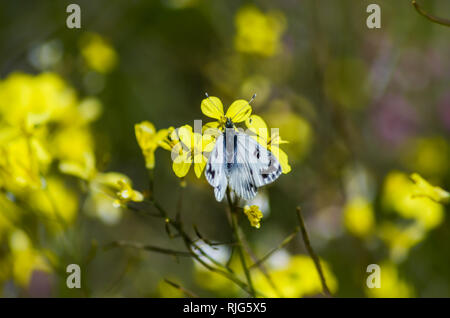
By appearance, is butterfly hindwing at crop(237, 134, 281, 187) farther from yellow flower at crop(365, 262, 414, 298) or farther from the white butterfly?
yellow flower at crop(365, 262, 414, 298)

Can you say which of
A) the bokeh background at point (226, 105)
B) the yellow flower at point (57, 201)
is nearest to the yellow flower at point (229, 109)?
the bokeh background at point (226, 105)

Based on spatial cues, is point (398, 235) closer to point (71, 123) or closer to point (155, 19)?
point (71, 123)

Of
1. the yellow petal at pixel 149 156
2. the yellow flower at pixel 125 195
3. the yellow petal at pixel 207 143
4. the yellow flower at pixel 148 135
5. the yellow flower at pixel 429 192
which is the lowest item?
the yellow flower at pixel 429 192

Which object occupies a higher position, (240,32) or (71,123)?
(240,32)

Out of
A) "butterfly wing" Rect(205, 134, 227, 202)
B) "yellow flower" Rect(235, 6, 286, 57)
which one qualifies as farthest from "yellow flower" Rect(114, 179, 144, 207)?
"yellow flower" Rect(235, 6, 286, 57)

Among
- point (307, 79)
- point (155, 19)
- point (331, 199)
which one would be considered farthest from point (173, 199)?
point (155, 19)

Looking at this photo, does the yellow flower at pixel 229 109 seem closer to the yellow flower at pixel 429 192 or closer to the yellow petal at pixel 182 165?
the yellow petal at pixel 182 165
